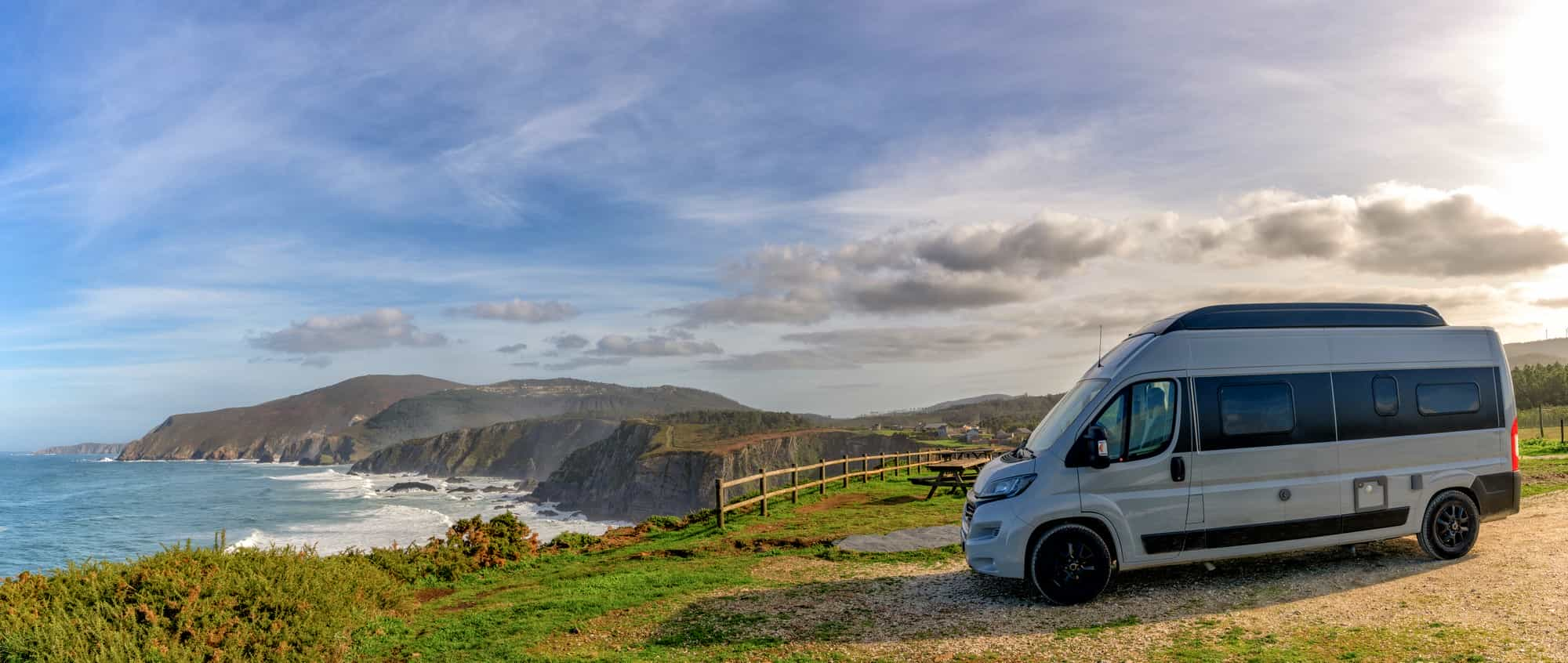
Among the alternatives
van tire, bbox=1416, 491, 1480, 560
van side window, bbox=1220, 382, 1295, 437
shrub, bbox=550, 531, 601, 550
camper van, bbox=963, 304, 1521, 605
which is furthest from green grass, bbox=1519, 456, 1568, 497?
shrub, bbox=550, 531, 601, 550

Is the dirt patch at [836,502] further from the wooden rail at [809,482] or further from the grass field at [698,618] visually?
the grass field at [698,618]

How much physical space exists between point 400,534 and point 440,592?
53291 mm

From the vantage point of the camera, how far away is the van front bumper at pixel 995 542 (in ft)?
27.8

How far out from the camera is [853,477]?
2859cm

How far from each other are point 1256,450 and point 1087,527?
2233 millimetres

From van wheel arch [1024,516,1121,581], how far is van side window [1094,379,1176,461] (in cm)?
73

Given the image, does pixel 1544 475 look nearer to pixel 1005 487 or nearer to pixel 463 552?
pixel 1005 487

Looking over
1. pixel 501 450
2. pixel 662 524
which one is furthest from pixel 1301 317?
pixel 501 450

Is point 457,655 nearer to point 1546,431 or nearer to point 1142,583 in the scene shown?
point 1142,583

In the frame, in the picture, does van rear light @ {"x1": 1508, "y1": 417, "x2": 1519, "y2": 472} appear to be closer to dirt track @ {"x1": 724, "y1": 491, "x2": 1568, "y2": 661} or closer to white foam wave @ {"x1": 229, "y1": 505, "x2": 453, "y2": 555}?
dirt track @ {"x1": 724, "y1": 491, "x2": 1568, "y2": 661}

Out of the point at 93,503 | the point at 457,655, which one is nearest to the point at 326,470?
the point at 93,503

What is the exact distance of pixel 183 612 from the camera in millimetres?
8266

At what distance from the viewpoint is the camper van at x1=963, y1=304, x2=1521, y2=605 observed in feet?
28.0

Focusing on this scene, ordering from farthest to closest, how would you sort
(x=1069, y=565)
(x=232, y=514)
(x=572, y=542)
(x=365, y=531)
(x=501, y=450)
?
1. (x=501, y=450)
2. (x=232, y=514)
3. (x=365, y=531)
4. (x=572, y=542)
5. (x=1069, y=565)
